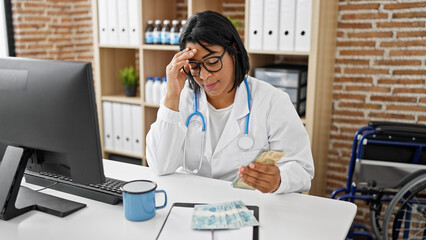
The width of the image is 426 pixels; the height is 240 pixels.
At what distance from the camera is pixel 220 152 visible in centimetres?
159

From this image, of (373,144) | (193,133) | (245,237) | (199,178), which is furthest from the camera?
(373,144)

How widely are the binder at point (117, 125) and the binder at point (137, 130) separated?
12 cm

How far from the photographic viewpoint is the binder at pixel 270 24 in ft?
7.46

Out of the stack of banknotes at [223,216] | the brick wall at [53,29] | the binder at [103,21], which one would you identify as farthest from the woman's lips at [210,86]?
the brick wall at [53,29]

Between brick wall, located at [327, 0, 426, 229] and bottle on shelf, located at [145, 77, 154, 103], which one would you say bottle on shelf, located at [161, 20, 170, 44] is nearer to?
bottle on shelf, located at [145, 77, 154, 103]

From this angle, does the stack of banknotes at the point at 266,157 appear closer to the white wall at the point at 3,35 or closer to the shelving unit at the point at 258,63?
the shelving unit at the point at 258,63

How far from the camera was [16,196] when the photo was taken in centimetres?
119

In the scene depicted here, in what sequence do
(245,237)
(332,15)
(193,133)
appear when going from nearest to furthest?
(245,237) < (193,133) < (332,15)

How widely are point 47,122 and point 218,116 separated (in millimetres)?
751

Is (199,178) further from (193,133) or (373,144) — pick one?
(373,144)

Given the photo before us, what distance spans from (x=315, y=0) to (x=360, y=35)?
0.54 metres

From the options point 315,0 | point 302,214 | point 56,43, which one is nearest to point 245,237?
point 302,214

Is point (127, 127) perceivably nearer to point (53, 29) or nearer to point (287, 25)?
point (53, 29)

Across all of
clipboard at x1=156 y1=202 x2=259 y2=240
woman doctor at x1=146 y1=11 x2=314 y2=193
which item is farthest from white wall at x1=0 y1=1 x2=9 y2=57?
clipboard at x1=156 y1=202 x2=259 y2=240
